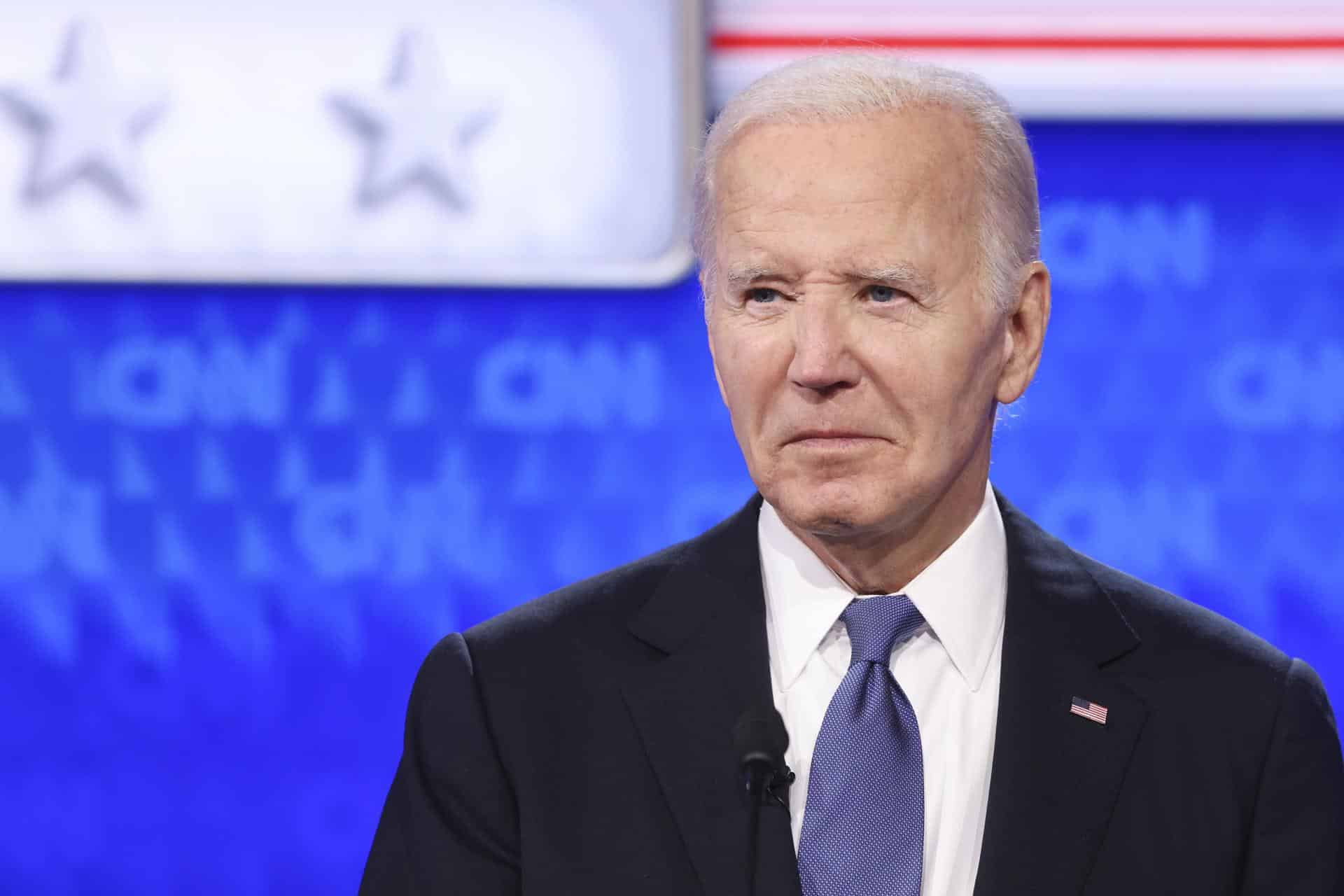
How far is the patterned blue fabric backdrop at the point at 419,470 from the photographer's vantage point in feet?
8.54

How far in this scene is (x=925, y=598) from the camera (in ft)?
4.96

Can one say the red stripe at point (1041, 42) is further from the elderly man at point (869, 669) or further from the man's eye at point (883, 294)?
the man's eye at point (883, 294)

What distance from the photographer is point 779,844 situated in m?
1.37

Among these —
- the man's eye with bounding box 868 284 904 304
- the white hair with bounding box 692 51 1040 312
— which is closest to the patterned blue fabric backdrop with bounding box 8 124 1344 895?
the white hair with bounding box 692 51 1040 312

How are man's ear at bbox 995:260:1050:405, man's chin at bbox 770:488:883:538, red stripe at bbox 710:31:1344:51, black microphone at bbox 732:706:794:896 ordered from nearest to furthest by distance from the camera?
black microphone at bbox 732:706:794:896
man's chin at bbox 770:488:883:538
man's ear at bbox 995:260:1050:405
red stripe at bbox 710:31:1344:51

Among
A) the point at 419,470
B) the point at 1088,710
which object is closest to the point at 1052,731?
the point at 1088,710

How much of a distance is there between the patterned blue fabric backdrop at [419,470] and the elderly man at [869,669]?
1035 millimetres

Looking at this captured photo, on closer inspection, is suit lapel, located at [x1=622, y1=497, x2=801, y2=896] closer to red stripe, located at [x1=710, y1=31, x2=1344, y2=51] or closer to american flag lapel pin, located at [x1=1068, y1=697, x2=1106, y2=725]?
american flag lapel pin, located at [x1=1068, y1=697, x2=1106, y2=725]

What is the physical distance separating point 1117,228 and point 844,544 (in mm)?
1300

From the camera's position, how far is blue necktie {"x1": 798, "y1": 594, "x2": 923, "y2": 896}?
4.52 feet

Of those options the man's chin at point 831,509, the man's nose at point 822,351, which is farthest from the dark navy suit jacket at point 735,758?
the man's nose at point 822,351

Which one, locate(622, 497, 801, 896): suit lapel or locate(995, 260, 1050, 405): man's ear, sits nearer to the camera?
locate(622, 497, 801, 896): suit lapel

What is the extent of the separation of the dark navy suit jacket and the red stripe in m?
1.22

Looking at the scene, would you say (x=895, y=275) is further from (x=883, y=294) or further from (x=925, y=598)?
(x=925, y=598)
